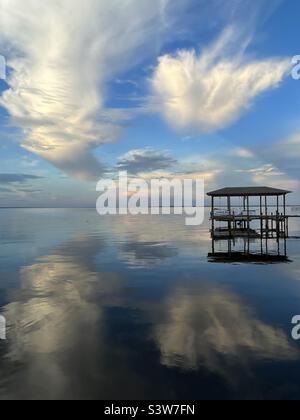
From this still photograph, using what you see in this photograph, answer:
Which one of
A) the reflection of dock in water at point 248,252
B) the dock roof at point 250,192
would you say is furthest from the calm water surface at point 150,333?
the dock roof at point 250,192

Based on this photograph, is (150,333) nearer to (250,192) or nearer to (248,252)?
(248,252)

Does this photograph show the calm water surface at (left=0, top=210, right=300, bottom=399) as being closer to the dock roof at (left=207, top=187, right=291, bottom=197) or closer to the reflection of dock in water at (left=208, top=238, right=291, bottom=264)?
the reflection of dock in water at (left=208, top=238, right=291, bottom=264)

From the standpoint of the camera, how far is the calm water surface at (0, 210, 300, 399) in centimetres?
890

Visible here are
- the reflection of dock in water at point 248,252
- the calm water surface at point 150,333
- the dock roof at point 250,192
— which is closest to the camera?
the calm water surface at point 150,333

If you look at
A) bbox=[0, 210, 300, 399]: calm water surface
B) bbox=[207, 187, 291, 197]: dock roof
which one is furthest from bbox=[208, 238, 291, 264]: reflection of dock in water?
bbox=[207, 187, 291, 197]: dock roof

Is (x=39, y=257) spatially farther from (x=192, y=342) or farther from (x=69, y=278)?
(x=192, y=342)

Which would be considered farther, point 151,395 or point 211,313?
point 211,313

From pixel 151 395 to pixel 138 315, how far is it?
608cm

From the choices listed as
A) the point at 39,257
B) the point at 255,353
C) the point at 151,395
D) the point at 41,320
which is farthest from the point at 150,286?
the point at 39,257

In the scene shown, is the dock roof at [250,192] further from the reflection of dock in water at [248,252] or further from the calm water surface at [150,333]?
the calm water surface at [150,333]

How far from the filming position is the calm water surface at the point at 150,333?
8898mm

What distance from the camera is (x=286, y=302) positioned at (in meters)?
16.2
